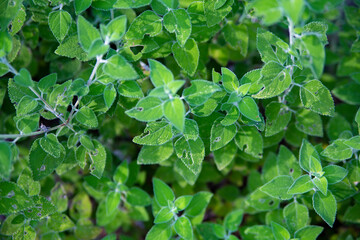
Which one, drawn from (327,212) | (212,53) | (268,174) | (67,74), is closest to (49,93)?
(67,74)

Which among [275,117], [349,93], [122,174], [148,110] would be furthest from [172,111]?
[349,93]

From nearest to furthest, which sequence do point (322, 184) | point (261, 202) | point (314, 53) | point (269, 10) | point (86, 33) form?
point (269, 10)
point (314, 53)
point (86, 33)
point (322, 184)
point (261, 202)

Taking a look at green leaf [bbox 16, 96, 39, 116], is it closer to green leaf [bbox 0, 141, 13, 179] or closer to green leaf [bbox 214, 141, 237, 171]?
green leaf [bbox 0, 141, 13, 179]

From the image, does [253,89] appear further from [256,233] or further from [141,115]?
[256,233]

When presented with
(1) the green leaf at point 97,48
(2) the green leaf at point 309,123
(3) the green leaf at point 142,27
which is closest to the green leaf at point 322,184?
(2) the green leaf at point 309,123

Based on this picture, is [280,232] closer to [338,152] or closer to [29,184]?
[338,152]

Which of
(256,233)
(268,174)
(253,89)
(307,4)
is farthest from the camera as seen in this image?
(268,174)

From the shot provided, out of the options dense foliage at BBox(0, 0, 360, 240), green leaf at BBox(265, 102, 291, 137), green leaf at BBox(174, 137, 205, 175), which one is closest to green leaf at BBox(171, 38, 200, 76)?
dense foliage at BBox(0, 0, 360, 240)

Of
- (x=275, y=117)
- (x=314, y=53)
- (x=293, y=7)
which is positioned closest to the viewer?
(x=293, y=7)
